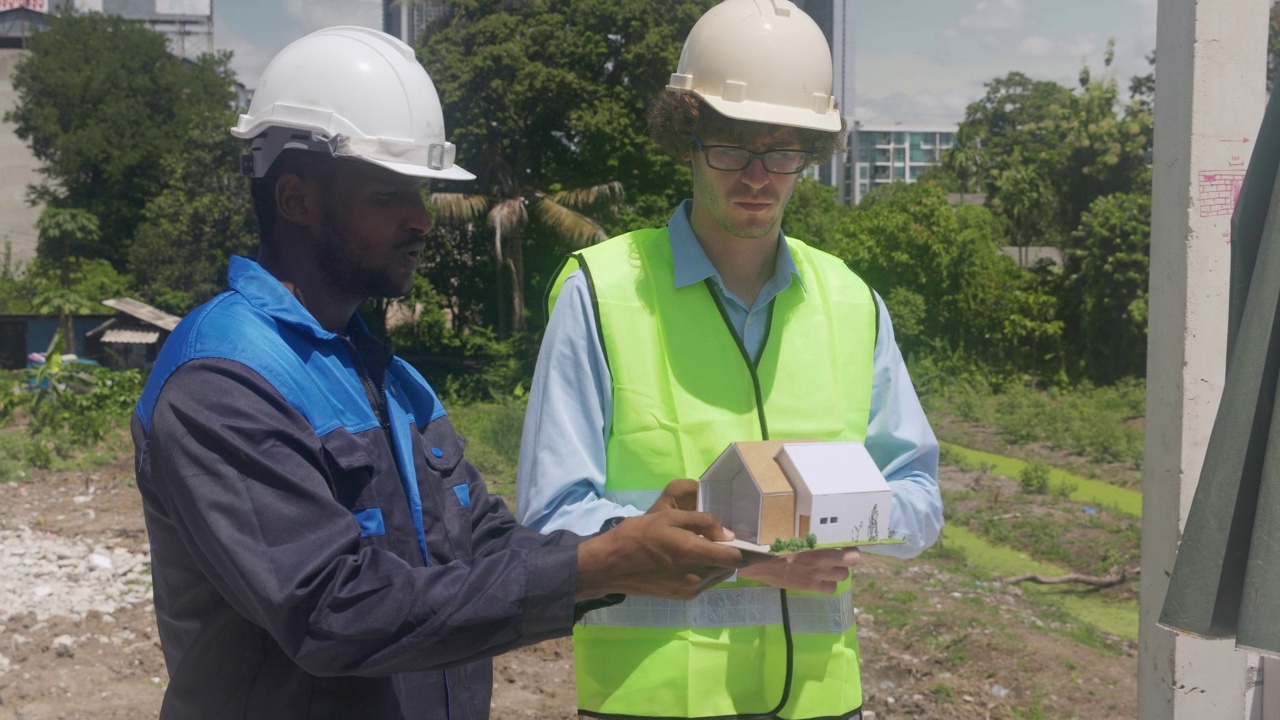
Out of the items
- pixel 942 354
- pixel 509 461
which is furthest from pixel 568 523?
pixel 942 354

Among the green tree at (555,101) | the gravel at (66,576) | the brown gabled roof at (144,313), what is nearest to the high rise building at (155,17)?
the brown gabled roof at (144,313)

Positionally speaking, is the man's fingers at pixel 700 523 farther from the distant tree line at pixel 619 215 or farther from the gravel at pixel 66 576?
the distant tree line at pixel 619 215

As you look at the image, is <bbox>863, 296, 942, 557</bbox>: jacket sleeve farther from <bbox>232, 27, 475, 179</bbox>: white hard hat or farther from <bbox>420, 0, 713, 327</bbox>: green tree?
<bbox>420, 0, 713, 327</bbox>: green tree

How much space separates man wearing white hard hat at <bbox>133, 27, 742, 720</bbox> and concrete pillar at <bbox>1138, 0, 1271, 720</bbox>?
1.68m

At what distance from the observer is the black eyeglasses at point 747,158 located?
2.28 metres

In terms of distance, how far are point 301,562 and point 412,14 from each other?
24981 millimetres

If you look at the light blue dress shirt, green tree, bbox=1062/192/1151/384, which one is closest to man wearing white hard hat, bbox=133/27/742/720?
the light blue dress shirt

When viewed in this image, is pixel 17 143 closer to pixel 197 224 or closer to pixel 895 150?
pixel 197 224

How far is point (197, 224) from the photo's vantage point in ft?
92.3

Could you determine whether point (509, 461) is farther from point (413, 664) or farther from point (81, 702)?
point (413, 664)

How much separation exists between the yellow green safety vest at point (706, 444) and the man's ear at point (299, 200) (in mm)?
591

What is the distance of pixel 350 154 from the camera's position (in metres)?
1.85

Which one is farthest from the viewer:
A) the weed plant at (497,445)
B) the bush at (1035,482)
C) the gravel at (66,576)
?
the weed plant at (497,445)

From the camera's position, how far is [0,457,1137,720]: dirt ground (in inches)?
204
